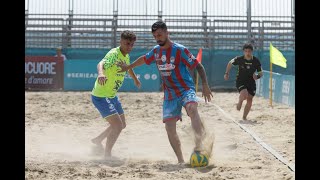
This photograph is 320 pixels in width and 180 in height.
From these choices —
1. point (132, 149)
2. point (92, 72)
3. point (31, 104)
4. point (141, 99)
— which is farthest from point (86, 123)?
point (92, 72)

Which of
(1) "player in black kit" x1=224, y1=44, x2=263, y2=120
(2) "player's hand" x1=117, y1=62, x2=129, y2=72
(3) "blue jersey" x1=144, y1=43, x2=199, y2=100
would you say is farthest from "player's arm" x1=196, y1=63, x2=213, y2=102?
(1) "player in black kit" x1=224, y1=44, x2=263, y2=120

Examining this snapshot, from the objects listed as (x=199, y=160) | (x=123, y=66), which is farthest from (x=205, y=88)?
(x=123, y=66)

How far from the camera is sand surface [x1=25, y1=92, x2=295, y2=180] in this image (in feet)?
19.8

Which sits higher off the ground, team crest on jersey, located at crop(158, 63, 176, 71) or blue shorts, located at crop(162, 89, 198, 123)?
team crest on jersey, located at crop(158, 63, 176, 71)

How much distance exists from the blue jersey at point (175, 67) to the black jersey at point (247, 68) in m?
5.80

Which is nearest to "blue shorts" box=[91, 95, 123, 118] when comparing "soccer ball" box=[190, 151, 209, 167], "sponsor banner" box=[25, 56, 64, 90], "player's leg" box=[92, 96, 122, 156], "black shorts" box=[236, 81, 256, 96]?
"player's leg" box=[92, 96, 122, 156]

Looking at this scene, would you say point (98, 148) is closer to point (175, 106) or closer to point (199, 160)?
point (175, 106)

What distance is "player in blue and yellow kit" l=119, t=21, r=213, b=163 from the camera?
6.59 meters

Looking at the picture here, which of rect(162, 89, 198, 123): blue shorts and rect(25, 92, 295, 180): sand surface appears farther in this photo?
rect(162, 89, 198, 123): blue shorts

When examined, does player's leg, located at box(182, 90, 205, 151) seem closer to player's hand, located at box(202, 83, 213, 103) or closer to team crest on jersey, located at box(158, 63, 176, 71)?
player's hand, located at box(202, 83, 213, 103)

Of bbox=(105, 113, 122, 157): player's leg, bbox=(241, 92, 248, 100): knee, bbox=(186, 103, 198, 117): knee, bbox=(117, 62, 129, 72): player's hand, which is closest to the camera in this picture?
bbox=(186, 103, 198, 117): knee

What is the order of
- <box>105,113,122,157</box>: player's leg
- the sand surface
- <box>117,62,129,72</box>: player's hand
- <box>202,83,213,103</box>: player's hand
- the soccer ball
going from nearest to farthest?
the sand surface → the soccer ball → <box>202,83,213,103</box>: player's hand → <box>117,62,129,72</box>: player's hand → <box>105,113,122,157</box>: player's leg

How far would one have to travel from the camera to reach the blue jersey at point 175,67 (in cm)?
666

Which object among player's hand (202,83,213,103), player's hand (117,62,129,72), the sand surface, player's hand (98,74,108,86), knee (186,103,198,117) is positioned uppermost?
player's hand (117,62,129,72)
